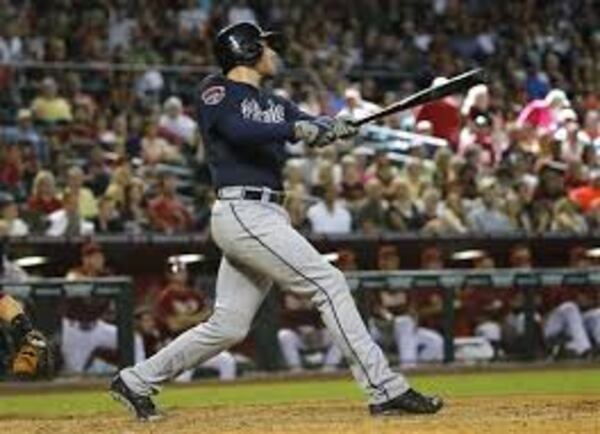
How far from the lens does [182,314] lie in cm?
1291

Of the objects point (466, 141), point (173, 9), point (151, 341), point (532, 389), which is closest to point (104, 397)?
point (151, 341)

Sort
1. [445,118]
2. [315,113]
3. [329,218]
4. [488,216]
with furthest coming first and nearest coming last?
1. [445,118]
2. [315,113]
3. [488,216]
4. [329,218]

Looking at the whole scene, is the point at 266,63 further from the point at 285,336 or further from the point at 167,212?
the point at 167,212

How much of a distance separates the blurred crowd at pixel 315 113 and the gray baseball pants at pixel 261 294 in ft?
17.3

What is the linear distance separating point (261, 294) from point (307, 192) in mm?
7753

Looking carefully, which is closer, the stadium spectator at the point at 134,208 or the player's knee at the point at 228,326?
the player's knee at the point at 228,326

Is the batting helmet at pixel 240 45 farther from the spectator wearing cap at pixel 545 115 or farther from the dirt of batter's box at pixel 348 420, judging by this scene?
the spectator wearing cap at pixel 545 115

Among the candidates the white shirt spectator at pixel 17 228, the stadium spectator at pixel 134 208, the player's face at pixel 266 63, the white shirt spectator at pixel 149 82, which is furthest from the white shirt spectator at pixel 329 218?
the player's face at pixel 266 63

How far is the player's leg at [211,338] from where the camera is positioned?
25.1ft

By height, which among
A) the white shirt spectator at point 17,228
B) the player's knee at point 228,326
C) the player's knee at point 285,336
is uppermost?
the white shirt spectator at point 17,228

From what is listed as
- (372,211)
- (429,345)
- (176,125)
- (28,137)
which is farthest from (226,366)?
(176,125)

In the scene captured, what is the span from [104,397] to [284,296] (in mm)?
2741

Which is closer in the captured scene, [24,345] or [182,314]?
[24,345]

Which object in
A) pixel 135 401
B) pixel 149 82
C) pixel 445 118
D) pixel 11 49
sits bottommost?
pixel 135 401
